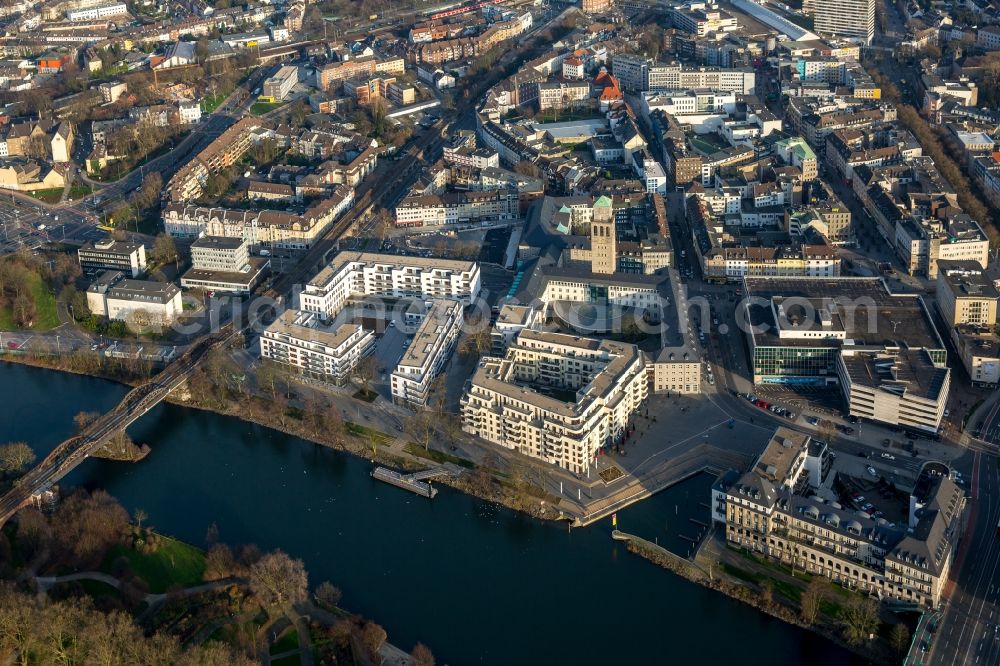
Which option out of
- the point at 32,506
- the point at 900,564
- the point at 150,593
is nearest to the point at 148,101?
the point at 32,506

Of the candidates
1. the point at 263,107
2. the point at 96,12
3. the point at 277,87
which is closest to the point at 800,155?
the point at 263,107

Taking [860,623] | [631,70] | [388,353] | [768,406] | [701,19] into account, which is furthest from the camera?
[701,19]

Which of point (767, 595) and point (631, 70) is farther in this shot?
point (631, 70)

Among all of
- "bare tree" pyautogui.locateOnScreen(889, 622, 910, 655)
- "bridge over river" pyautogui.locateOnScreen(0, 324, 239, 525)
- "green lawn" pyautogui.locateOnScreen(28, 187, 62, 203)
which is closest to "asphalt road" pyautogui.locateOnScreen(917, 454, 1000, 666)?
"bare tree" pyautogui.locateOnScreen(889, 622, 910, 655)

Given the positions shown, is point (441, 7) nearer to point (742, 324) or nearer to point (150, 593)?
point (742, 324)

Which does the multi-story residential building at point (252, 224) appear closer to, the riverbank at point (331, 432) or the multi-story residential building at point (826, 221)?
the riverbank at point (331, 432)

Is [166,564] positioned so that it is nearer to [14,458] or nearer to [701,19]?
[14,458]
